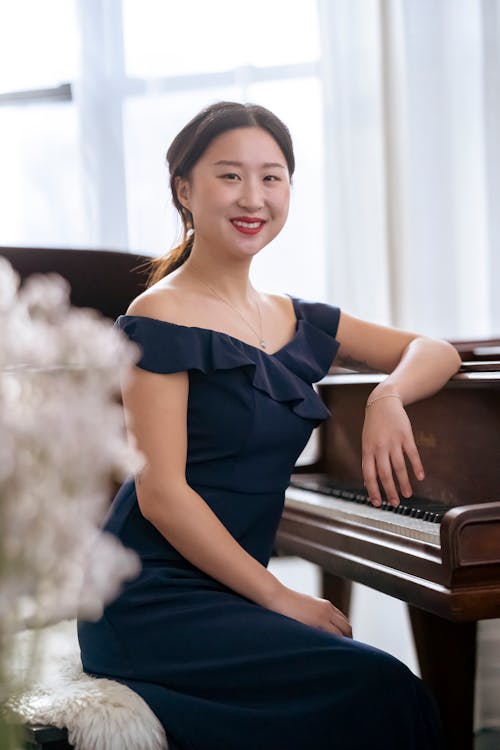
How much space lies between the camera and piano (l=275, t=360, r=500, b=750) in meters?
1.61

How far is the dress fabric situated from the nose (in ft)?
0.78

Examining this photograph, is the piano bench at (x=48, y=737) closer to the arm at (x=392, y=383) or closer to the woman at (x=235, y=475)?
the woman at (x=235, y=475)

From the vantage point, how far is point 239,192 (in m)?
A: 1.82

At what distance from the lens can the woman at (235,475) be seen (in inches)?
58.7

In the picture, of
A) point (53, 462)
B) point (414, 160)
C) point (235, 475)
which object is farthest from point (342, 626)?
point (414, 160)

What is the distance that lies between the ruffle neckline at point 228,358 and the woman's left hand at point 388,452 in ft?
0.34

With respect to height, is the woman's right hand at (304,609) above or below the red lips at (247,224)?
below

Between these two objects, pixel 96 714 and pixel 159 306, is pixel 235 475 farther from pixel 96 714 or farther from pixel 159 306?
pixel 96 714

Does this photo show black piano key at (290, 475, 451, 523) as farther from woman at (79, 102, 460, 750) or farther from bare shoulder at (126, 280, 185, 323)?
bare shoulder at (126, 280, 185, 323)

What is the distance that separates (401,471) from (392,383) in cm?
20

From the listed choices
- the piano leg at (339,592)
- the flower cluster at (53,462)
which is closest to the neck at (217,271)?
the piano leg at (339,592)

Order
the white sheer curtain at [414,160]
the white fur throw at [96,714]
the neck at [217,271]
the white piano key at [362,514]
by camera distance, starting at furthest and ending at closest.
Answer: the white sheer curtain at [414,160]
the neck at [217,271]
the white piano key at [362,514]
the white fur throw at [96,714]

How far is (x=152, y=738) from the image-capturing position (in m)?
1.41

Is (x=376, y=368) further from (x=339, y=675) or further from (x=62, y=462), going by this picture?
(x=62, y=462)
